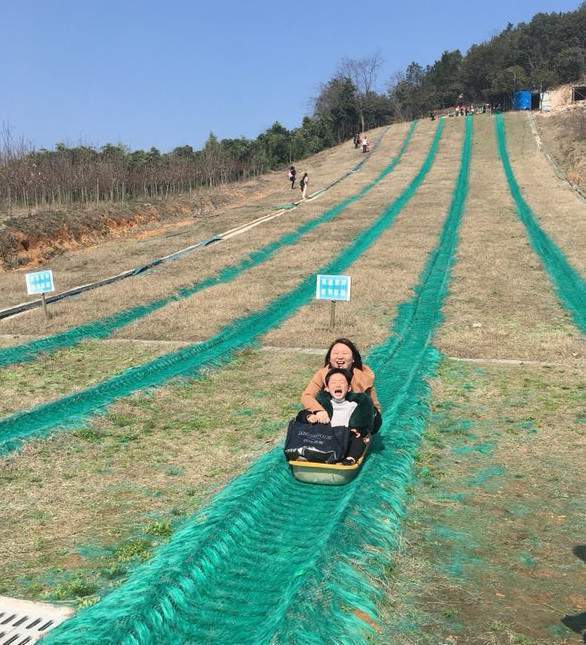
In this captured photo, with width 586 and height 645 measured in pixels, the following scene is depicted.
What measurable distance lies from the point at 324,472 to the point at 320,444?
0.29 m

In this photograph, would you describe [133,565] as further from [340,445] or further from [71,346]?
[71,346]

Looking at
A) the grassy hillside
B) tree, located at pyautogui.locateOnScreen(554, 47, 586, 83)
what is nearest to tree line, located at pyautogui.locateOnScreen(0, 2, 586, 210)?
tree, located at pyautogui.locateOnScreen(554, 47, 586, 83)

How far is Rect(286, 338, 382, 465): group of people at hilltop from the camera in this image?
21.4 ft

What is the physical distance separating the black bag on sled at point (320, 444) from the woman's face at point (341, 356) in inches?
36.9

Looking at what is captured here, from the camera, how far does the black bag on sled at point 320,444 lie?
6.31 metres

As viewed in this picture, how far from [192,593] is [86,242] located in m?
24.3

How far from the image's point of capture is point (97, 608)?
4430 millimetres

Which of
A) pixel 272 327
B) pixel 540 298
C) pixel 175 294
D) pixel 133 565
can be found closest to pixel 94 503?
pixel 133 565

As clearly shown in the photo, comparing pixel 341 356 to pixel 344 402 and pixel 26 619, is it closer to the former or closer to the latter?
pixel 344 402

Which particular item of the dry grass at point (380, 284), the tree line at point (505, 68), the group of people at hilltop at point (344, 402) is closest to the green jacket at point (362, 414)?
the group of people at hilltop at point (344, 402)

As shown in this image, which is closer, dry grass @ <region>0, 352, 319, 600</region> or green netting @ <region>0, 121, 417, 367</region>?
dry grass @ <region>0, 352, 319, 600</region>

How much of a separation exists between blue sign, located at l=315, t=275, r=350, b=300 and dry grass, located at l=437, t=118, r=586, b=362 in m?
1.99

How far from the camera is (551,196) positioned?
94.6ft

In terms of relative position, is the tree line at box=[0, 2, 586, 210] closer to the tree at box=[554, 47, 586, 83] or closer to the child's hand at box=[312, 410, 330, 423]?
the tree at box=[554, 47, 586, 83]
